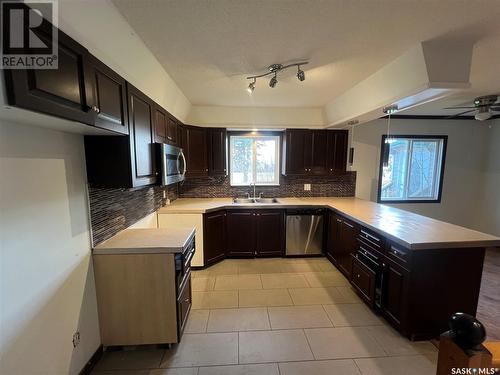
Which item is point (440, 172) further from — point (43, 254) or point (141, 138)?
point (43, 254)

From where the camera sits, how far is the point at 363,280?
250 centimetres

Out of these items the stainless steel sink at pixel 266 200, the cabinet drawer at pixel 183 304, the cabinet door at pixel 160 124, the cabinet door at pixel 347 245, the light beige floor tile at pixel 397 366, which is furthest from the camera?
the stainless steel sink at pixel 266 200

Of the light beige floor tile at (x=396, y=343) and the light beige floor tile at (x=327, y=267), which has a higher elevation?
the light beige floor tile at (x=396, y=343)

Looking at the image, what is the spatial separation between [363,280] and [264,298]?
114 cm

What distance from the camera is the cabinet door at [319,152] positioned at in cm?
387

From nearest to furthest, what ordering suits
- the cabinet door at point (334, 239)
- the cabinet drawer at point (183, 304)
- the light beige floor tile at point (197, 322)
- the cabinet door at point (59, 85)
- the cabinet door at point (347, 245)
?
the cabinet door at point (59, 85)
the cabinet drawer at point (183, 304)
the light beige floor tile at point (197, 322)
the cabinet door at point (347, 245)
the cabinet door at point (334, 239)

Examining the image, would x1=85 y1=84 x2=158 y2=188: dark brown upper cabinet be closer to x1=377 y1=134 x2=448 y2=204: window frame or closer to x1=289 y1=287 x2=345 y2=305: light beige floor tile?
x1=289 y1=287 x2=345 y2=305: light beige floor tile

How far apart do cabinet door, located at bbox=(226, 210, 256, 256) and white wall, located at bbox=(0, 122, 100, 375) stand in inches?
81.4

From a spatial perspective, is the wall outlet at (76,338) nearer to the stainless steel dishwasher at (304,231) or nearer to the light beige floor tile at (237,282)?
the light beige floor tile at (237,282)

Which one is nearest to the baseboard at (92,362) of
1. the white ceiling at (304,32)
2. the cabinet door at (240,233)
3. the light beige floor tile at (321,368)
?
the light beige floor tile at (321,368)

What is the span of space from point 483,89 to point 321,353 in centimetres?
372

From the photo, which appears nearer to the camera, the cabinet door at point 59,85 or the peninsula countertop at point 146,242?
the cabinet door at point 59,85

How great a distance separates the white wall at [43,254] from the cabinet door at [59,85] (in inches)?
14.2

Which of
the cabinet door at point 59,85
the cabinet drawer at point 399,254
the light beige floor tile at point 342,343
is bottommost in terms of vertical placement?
the light beige floor tile at point 342,343
